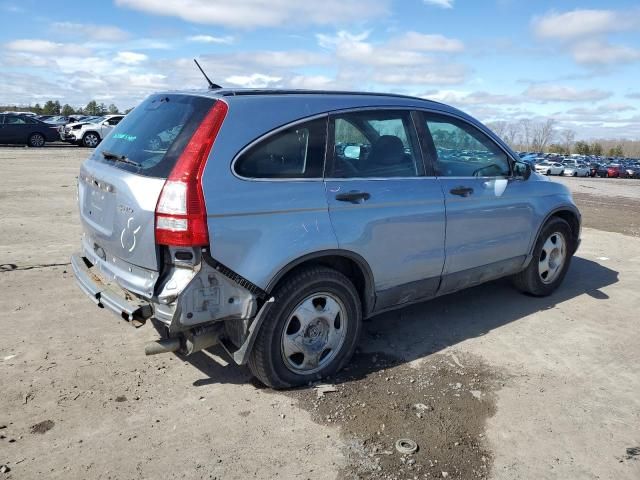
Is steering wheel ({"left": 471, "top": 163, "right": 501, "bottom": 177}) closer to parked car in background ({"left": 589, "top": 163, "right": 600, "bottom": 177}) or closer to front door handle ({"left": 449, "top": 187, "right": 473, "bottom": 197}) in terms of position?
front door handle ({"left": 449, "top": 187, "right": 473, "bottom": 197})

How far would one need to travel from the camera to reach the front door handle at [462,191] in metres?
4.27

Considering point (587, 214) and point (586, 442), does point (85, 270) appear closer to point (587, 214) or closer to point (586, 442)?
point (586, 442)

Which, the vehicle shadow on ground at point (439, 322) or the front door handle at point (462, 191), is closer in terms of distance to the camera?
the vehicle shadow on ground at point (439, 322)

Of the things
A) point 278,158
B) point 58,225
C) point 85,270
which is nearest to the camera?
point 278,158

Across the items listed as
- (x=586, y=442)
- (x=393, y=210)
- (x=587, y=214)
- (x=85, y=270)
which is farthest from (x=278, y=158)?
(x=587, y=214)

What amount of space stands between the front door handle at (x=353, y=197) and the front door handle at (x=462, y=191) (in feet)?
3.08

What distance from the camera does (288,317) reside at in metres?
3.44

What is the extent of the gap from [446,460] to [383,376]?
959mm

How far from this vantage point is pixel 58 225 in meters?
7.86

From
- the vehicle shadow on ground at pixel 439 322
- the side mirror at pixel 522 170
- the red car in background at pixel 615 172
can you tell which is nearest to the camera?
the vehicle shadow on ground at pixel 439 322

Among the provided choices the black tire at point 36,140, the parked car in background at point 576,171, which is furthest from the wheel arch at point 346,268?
the parked car in background at point 576,171

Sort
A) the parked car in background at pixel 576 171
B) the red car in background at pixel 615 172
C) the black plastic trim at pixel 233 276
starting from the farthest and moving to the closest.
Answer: the red car in background at pixel 615 172
the parked car in background at pixel 576 171
the black plastic trim at pixel 233 276

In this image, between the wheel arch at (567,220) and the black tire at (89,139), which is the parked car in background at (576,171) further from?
the wheel arch at (567,220)

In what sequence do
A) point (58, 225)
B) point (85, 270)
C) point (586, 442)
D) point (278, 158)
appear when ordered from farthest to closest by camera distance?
point (58, 225), point (85, 270), point (278, 158), point (586, 442)
